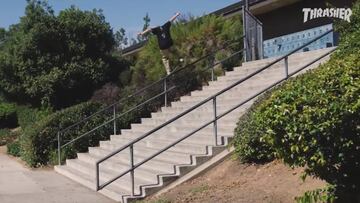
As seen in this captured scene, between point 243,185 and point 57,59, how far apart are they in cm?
1571

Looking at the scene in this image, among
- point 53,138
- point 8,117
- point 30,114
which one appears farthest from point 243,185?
point 8,117

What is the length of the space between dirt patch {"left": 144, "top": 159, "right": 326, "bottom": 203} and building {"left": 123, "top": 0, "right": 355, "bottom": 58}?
8.58 m

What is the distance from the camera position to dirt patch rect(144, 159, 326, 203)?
819cm

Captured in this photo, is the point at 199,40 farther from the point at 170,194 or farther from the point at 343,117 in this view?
the point at 343,117

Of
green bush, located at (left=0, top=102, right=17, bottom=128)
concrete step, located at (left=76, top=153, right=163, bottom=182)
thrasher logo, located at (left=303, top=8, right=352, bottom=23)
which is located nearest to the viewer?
concrete step, located at (left=76, top=153, right=163, bottom=182)

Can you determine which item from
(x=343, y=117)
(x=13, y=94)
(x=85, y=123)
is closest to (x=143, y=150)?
(x=85, y=123)

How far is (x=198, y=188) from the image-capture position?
31.9 ft

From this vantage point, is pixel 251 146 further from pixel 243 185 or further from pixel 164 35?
pixel 164 35

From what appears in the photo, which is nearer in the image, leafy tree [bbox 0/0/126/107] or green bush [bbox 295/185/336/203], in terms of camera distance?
green bush [bbox 295/185/336/203]

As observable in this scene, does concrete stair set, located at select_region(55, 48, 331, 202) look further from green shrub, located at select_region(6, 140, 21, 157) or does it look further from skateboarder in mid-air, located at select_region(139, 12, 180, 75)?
green shrub, located at select_region(6, 140, 21, 157)

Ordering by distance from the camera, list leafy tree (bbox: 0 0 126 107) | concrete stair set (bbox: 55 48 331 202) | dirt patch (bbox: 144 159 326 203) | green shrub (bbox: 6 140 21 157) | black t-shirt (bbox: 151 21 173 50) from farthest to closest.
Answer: leafy tree (bbox: 0 0 126 107)
green shrub (bbox: 6 140 21 157)
black t-shirt (bbox: 151 21 173 50)
concrete stair set (bbox: 55 48 331 202)
dirt patch (bbox: 144 159 326 203)

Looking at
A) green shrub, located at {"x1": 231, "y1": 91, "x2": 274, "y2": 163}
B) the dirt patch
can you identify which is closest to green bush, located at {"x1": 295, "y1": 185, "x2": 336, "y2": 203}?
the dirt patch

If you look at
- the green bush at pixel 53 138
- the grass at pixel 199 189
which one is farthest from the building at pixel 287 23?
the grass at pixel 199 189

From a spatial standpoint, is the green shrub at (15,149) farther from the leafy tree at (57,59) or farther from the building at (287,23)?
the building at (287,23)
